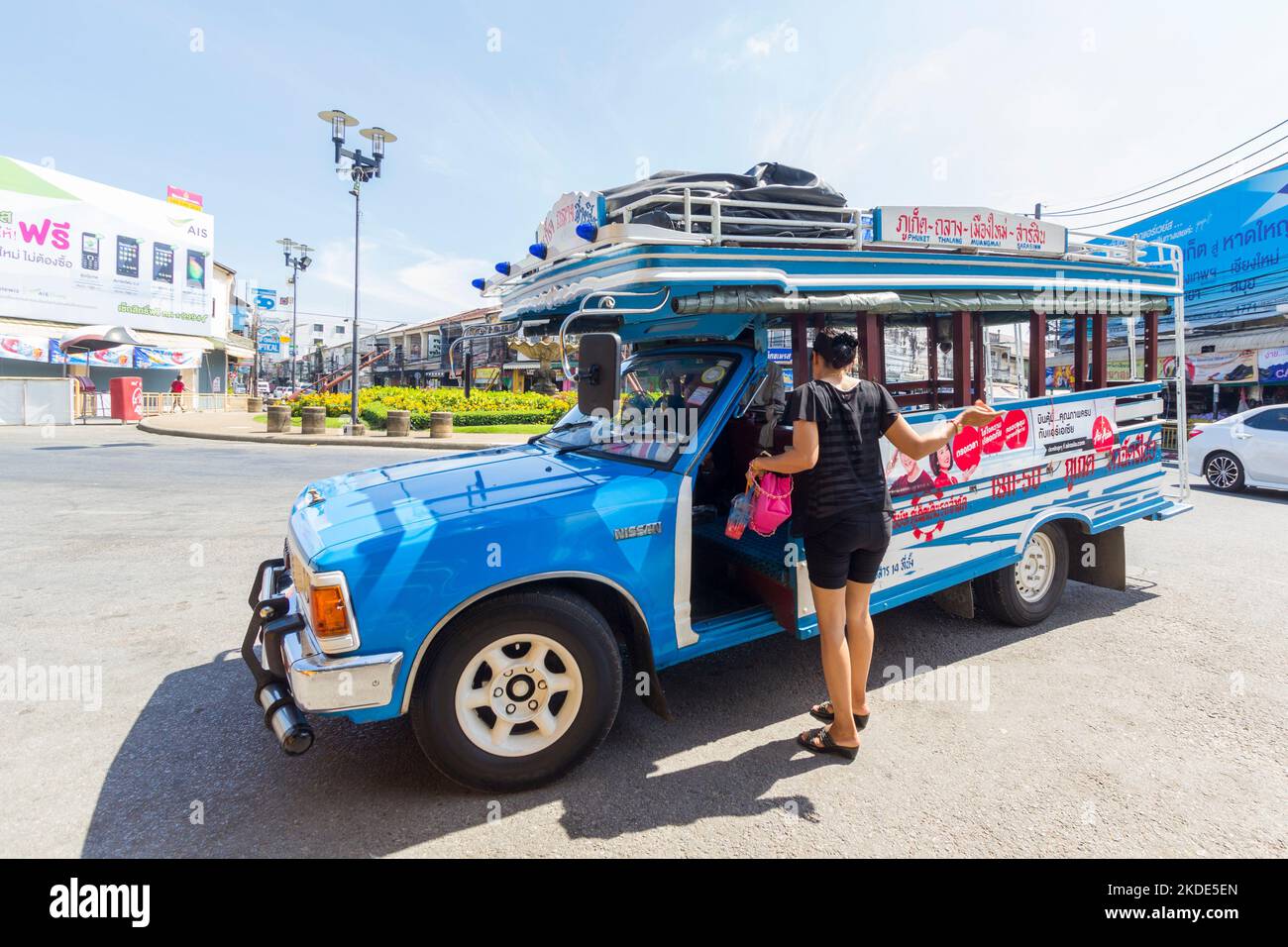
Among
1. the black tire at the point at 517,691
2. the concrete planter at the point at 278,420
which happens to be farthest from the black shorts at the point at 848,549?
the concrete planter at the point at 278,420

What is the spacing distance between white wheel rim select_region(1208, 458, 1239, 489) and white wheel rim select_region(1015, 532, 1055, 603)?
8690 millimetres

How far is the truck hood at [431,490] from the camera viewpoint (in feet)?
9.91

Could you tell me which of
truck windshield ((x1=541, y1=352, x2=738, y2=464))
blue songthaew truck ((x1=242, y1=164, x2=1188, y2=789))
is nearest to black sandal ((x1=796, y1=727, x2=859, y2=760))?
blue songthaew truck ((x1=242, y1=164, x2=1188, y2=789))

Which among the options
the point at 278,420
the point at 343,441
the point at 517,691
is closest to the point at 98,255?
the point at 278,420

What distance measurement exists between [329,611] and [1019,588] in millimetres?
4576

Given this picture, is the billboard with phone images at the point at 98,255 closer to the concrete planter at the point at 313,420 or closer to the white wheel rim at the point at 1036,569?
the concrete planter at the point at 313,420

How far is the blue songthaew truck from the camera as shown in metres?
2.90

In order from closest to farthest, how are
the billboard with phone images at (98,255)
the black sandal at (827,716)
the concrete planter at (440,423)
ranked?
the black sandal at (827,716)
the concrete planter at (440,423)
the billboard with phone images at (98,255)

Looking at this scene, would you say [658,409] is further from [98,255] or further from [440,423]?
[98,255]

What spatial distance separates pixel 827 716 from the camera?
372cm

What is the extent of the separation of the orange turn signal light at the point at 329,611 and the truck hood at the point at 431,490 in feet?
0.56

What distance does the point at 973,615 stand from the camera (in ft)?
17.1
